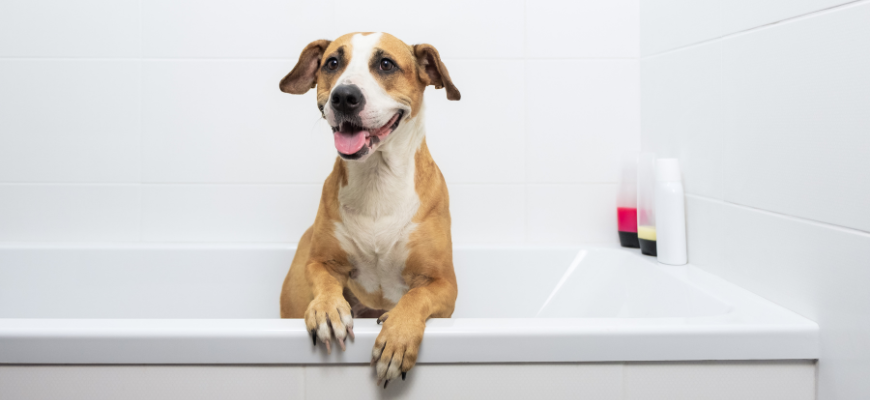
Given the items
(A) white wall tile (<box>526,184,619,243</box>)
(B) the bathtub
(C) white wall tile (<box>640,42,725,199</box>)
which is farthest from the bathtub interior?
(C) white wall tile (<box>640,42,725,199</box>)

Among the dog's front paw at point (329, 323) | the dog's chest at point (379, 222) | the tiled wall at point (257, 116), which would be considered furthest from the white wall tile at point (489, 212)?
the dog's front paw at point (329, 323)

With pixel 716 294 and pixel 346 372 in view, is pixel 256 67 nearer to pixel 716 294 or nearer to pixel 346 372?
pixel 346 372

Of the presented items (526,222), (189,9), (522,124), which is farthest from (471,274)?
(189,9)

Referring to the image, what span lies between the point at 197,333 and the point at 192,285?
944 millimetres

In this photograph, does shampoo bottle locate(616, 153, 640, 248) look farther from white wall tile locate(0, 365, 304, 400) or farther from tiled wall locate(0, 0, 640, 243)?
white wall tile locate(0, 365, 304, 400)

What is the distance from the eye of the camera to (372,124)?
1.09 metres

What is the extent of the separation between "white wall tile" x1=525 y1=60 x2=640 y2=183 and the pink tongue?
35.3 inches

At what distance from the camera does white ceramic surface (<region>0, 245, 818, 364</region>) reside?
0.94 metres

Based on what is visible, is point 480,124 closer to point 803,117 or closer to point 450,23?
point 450,23

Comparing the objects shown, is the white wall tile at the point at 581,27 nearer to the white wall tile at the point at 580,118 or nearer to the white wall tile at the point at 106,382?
the white wall tile at the point at 580,118

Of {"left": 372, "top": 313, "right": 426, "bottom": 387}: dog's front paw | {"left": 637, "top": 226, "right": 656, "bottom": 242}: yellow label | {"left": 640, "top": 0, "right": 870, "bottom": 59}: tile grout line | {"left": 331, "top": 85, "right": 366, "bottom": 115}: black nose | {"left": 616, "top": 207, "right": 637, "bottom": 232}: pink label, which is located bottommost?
{"left": 372, "top": 313, "right": 426, "bottom": 387}: dog's front paw

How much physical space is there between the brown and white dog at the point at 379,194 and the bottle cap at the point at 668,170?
65 cm

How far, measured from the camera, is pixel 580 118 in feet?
6.07

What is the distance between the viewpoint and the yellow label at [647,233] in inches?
64.7
